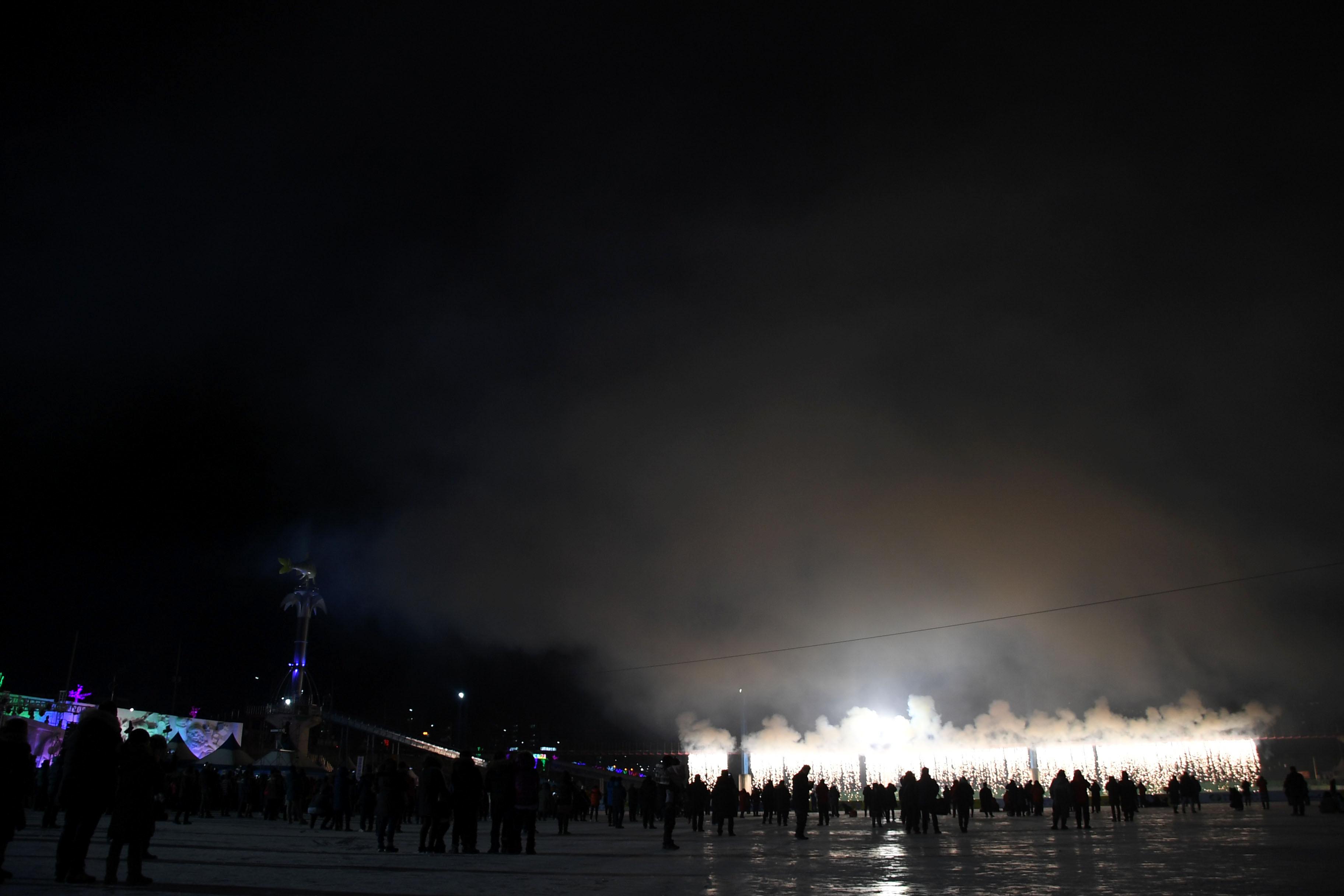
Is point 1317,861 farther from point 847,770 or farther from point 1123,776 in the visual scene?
point 847,770

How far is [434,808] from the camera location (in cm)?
1273

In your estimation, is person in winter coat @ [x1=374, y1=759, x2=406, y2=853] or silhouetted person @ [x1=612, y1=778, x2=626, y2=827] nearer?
person in winter coat @ [x1=374, y1=759, x2=406, y2=853]

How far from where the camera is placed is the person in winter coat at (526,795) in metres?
12.7

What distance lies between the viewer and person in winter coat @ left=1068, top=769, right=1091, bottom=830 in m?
20.5

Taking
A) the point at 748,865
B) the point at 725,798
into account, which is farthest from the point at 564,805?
the point at 748,865

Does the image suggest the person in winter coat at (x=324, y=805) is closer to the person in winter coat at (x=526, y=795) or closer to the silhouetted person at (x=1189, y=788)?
the person in winter coat at (x=526, y=795)

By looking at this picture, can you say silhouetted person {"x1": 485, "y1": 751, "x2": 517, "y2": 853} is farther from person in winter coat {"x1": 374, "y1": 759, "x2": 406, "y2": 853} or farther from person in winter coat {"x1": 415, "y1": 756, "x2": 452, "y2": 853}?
person in winter coat {"x1": 374, "y1": 759, "x2": 406, "y2": 853}

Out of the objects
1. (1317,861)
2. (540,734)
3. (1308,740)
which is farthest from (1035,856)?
(540,734)

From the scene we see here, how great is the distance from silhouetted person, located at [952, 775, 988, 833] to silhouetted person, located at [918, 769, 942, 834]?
0.79 metres

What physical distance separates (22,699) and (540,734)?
71.9 metres

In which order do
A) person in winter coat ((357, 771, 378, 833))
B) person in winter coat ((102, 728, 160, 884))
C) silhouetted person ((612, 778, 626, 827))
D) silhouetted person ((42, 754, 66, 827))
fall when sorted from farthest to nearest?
silhouetted person ((612, 778, 626, 827)) → person in winter coat ((357, 771, 378, 833)) → silhouetted person ((42, 754, 66, 827)) → person in winter coat ((102, 728, 160, 884))

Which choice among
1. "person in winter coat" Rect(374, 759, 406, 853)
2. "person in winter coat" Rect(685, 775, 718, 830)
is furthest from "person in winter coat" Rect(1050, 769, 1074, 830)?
"person in winter coat" Rect(374, 759, 406, 853)

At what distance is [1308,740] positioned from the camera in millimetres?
81500

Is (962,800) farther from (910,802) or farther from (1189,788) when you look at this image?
(1189,788)
